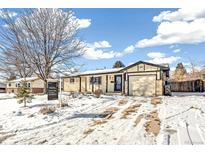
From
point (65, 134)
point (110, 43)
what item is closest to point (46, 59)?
point (110, 43)

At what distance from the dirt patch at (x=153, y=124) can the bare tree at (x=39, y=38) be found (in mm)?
12692

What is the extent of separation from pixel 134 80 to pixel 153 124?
12.2 metres

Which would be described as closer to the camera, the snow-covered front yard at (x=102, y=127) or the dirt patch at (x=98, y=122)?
the snow-covered front yard at (x=102, y=127)

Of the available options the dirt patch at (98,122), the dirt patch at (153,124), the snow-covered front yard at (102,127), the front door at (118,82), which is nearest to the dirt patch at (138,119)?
the snow-covered front yard at (102,127)

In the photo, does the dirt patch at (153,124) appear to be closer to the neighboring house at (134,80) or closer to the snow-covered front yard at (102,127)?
the snow-covered front yard at (102,127)

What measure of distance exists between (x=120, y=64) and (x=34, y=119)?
100 feet

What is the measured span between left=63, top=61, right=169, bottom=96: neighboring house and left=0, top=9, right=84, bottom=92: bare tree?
405 cm

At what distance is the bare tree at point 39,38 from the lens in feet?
64.7

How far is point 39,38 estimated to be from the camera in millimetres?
20016

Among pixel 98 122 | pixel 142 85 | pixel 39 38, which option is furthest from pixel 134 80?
pixel 98 122

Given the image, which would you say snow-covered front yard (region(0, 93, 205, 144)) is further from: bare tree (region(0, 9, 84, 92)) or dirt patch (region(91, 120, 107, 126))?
bare tree (region(0, 9, 84, 92))

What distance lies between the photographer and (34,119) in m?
9.44

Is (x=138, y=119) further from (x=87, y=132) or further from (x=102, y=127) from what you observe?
(x=87, y=132)
